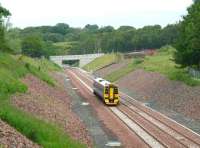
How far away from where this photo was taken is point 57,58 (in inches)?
6786

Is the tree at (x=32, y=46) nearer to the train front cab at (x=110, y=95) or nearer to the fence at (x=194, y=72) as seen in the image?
the fence at (x=194, y=72)

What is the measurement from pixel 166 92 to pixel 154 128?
2112 centimetres

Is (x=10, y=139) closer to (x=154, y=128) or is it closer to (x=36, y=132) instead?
(x=36, y=132)

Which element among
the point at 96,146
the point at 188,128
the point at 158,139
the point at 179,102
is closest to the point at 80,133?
the point at 96,146

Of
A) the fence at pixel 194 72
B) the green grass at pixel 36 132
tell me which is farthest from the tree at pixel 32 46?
the green grass at pixel 36 132

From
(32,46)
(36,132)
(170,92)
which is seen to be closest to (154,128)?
(36,132)

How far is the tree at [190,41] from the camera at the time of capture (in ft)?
181

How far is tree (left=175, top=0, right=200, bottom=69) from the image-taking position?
55031 mm

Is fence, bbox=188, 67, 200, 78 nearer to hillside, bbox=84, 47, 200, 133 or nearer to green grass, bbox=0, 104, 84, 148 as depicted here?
hillside, bbox=84, 47, 200, 133

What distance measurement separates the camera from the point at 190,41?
55.6 m

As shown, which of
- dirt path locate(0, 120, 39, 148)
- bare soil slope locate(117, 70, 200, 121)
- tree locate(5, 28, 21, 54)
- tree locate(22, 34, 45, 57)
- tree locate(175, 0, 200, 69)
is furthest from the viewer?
tree locate(22, 34, 45, 57)

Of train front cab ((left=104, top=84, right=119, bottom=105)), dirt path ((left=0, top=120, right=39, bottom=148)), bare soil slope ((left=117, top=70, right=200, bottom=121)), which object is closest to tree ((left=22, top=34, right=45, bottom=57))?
bare soil slope ((left=117, top=70, right=200, bottom=121))

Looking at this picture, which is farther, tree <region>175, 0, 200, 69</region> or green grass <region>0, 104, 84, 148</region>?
tree <region>175, 0, 200, 69</region>

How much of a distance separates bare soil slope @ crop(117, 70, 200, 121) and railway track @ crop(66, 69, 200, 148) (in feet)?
8.51
